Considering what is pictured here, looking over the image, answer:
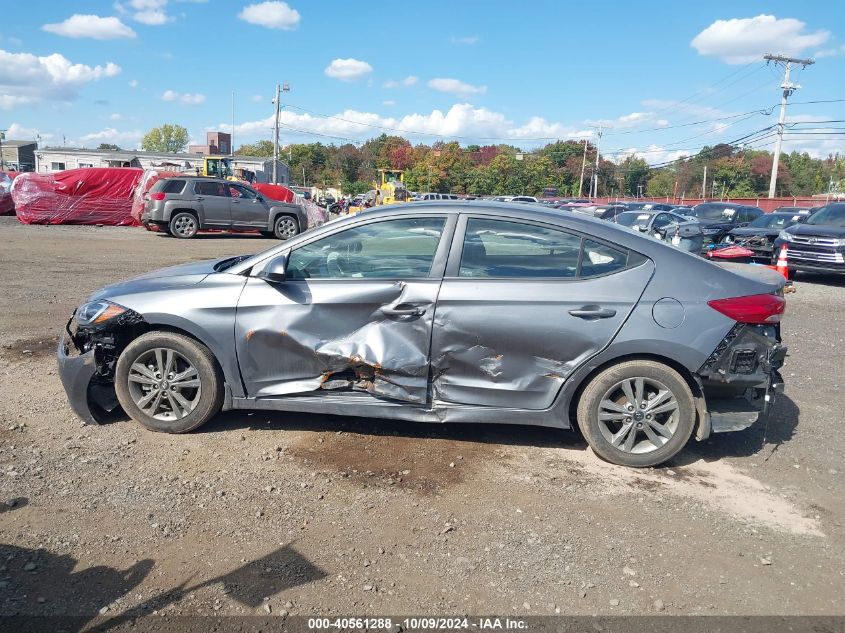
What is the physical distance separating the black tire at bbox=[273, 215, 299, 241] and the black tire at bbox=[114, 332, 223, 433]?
16216mm

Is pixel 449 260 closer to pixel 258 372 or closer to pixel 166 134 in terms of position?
pixel 258 372

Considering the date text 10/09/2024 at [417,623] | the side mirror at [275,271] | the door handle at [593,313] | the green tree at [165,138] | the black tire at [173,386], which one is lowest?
the date text 10/09/2024 at [417,623]

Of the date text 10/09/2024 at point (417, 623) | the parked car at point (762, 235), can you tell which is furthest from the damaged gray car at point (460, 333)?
the parked car at point (762, 235)

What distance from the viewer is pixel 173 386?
4.46 metres

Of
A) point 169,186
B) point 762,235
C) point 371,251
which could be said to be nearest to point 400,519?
point 371,251

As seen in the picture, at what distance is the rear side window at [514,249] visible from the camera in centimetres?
428

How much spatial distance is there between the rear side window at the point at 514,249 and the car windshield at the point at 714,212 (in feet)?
67.4

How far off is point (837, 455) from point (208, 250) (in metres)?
14.5

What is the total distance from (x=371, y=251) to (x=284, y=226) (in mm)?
16617

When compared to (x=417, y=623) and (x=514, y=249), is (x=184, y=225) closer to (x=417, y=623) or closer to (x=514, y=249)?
(x=514, y=249)

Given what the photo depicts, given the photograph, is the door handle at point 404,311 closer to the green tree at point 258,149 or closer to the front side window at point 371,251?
the front side window at point 371,251

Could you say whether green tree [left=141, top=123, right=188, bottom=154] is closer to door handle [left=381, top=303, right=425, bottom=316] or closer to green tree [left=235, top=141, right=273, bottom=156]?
green tree [left=235, top=141, right=273, bottom=156]

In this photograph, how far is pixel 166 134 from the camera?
133000mm

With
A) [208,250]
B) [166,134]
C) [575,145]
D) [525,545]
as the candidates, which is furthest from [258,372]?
[166,134]
